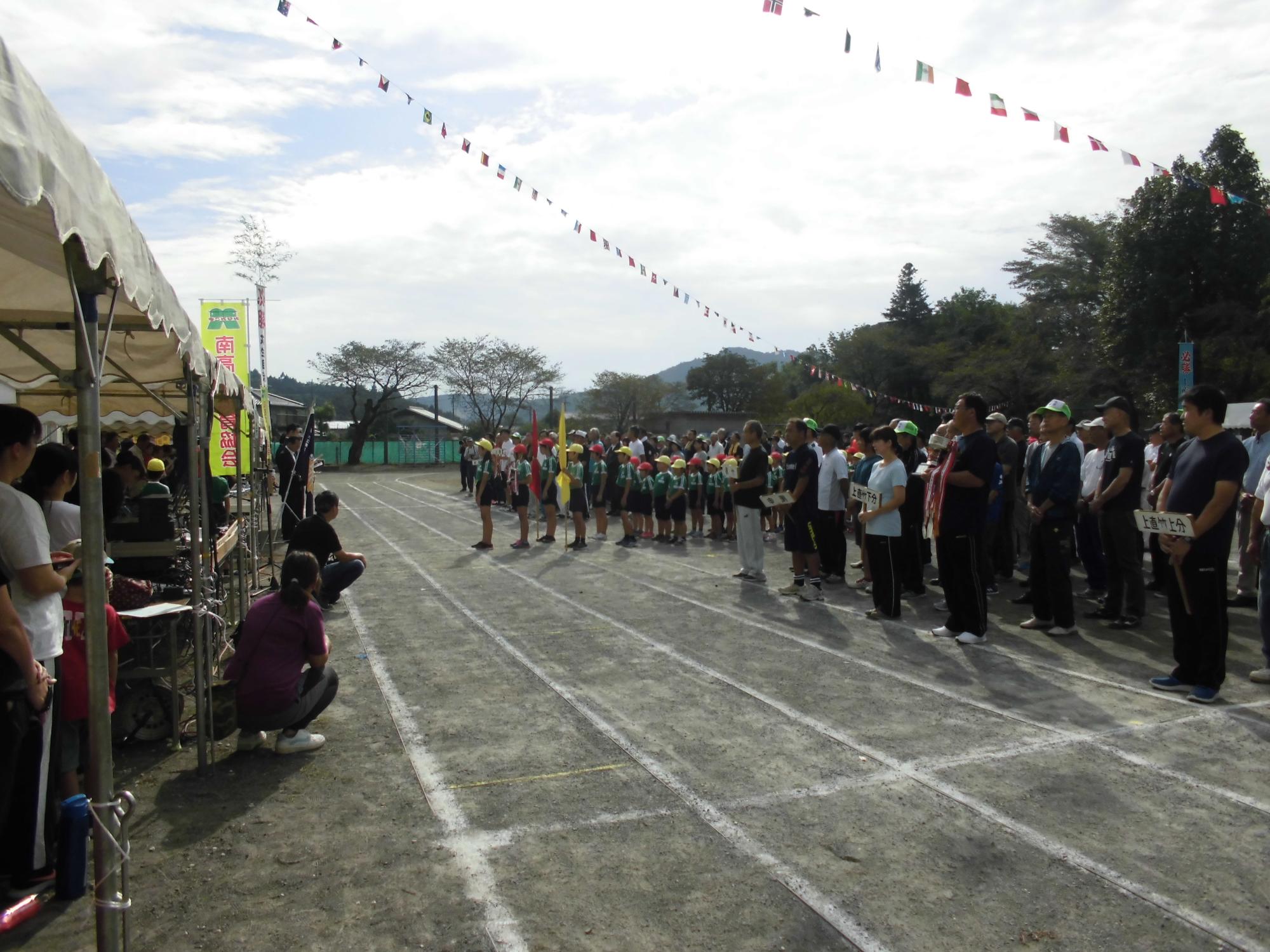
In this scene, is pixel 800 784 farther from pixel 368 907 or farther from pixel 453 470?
pixel 453 470

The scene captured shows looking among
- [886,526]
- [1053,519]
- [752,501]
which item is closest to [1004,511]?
[752,501]

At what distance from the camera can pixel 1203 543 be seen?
6.10 m

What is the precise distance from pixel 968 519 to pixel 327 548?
6.27 m

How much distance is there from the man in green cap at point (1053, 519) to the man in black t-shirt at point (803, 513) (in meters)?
2.59

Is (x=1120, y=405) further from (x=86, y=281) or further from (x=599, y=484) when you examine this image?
(x=599, y=484)

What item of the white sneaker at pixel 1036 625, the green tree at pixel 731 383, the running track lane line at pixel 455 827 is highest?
the green tree at pixel 731 383

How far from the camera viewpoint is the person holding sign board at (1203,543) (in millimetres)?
6055

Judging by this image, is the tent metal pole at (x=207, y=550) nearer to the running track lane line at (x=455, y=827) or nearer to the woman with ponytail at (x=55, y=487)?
the running track lane line at (x=455, y=827)

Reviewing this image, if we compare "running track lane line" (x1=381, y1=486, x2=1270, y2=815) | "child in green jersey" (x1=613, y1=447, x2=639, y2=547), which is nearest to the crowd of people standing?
"running track lane line" (x1=381, y1=486, x2=1270, y2=815)

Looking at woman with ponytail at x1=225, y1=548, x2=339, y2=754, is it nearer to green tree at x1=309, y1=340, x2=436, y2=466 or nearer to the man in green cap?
the man in green cap

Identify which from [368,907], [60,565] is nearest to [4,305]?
[60,565]

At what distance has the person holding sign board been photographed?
19.9 feet

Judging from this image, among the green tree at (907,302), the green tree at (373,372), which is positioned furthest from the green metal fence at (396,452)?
the green tree at (907,302)

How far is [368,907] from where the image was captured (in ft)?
11.9
